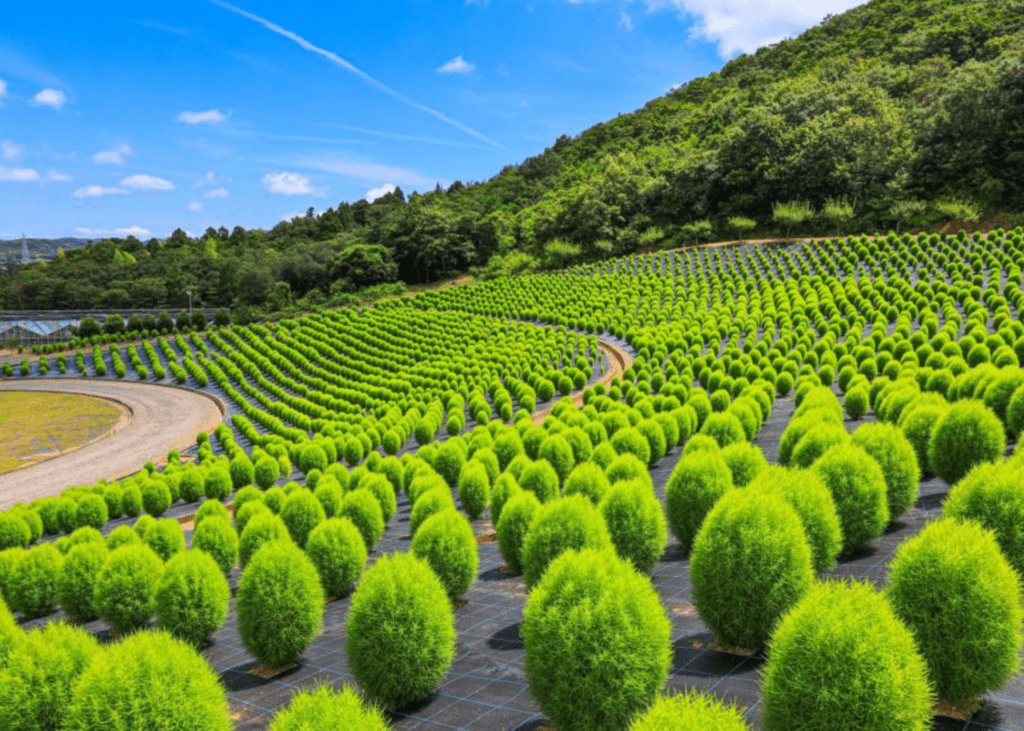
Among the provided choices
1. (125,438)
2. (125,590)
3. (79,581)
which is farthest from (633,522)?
(125,438)

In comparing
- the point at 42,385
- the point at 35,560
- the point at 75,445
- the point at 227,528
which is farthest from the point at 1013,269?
the point at 42,385

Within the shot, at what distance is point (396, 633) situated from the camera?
20.3 feet

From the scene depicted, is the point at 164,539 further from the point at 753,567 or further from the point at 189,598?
the point at 753,567

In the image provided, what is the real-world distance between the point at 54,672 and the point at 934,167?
225 ft

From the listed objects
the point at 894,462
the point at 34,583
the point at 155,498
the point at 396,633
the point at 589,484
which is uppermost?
the point at 894,462

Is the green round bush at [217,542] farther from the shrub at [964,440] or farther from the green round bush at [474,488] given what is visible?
the shrub at [964,440]

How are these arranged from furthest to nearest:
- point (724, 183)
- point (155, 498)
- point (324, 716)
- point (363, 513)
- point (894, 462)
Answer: point (724, 183) < point (155, 498) < point (363, 513) < point (894, 462) < point (324, 716)

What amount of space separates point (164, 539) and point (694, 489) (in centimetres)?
838

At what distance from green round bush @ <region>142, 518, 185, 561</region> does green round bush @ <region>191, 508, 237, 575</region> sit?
61 centimetres

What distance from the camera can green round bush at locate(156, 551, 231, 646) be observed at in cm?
816

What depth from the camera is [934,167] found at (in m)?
58.4

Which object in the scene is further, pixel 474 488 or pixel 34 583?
pixel 474 488

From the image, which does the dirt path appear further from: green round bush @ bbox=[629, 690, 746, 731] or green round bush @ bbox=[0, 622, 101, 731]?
green round bush @ bbox=[629, 690, 746, 731]

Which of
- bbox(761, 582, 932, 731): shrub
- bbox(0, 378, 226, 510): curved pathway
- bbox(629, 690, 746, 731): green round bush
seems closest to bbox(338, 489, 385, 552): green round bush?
bbox(761, 582, 932, 731): shrub
